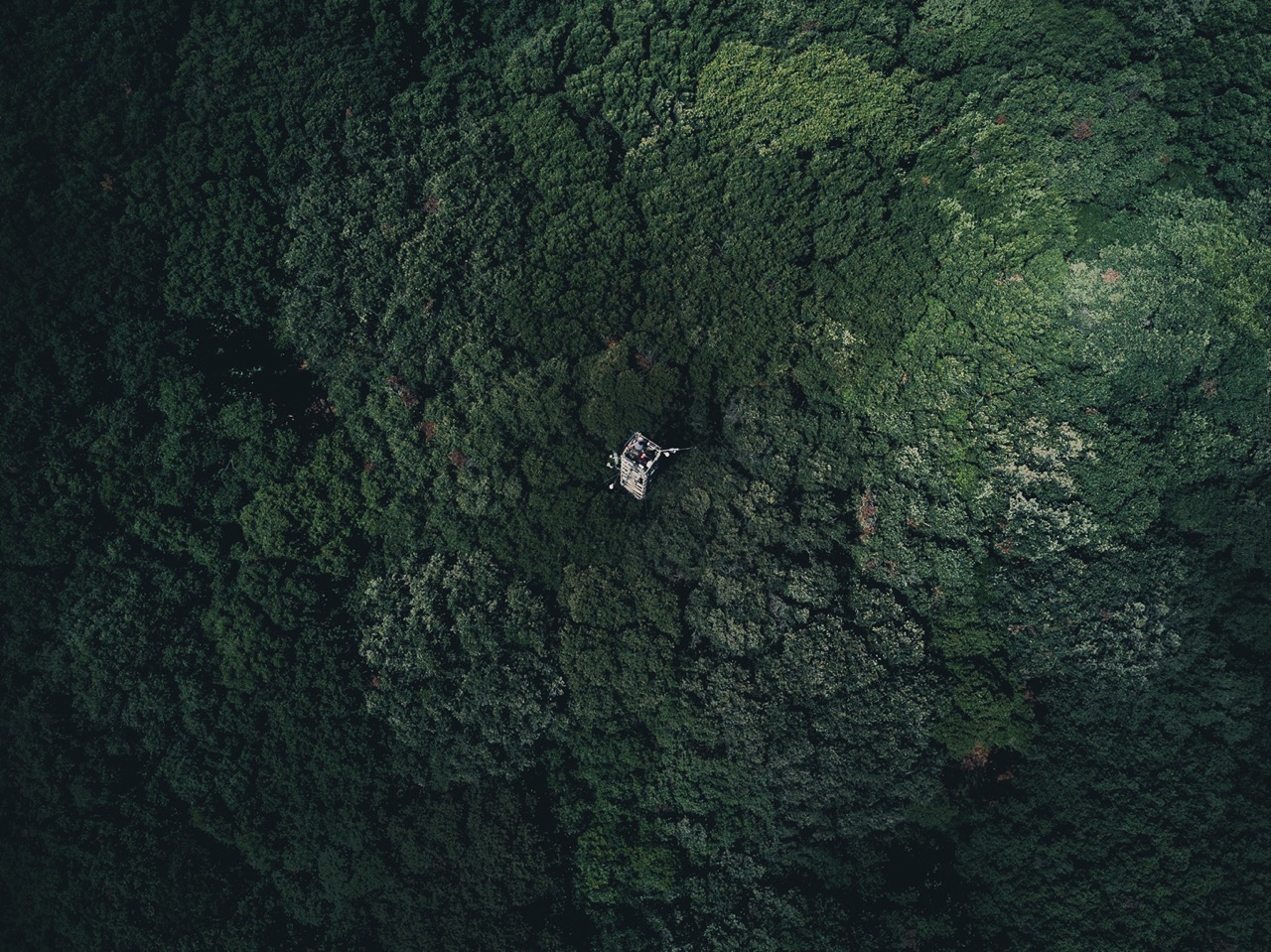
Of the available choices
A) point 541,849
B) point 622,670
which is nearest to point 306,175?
point 622,670

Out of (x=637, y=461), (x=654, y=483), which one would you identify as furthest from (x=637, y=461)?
(x=654, y=483)

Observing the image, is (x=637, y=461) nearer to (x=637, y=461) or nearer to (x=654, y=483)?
(x=637, y=461)

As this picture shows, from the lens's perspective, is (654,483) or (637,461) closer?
(637,461)

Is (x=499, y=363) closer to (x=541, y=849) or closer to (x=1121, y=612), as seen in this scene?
(x=541, y=849)

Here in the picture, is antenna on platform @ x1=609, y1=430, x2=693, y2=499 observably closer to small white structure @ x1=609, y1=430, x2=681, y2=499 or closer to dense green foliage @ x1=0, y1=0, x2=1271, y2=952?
small white structure @ x1=609, y1=430, x2=681, y2=499

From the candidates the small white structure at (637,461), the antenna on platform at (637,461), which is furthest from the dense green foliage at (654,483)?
the small white structure at (637,461)

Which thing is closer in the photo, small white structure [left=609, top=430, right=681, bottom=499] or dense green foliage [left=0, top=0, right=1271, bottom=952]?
dense green foliage [left=0, top=0, right=1271, bottom=952]

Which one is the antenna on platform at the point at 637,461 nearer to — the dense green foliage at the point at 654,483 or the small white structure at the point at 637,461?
the small white structure at the point at 637,461

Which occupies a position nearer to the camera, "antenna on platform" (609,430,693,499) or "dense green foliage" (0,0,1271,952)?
"dense green foliage" (0,0,1271,952)

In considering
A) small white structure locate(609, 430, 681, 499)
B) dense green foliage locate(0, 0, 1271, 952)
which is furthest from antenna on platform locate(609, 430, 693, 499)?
dense green foliage locate(0, 0, 1271, 952)
